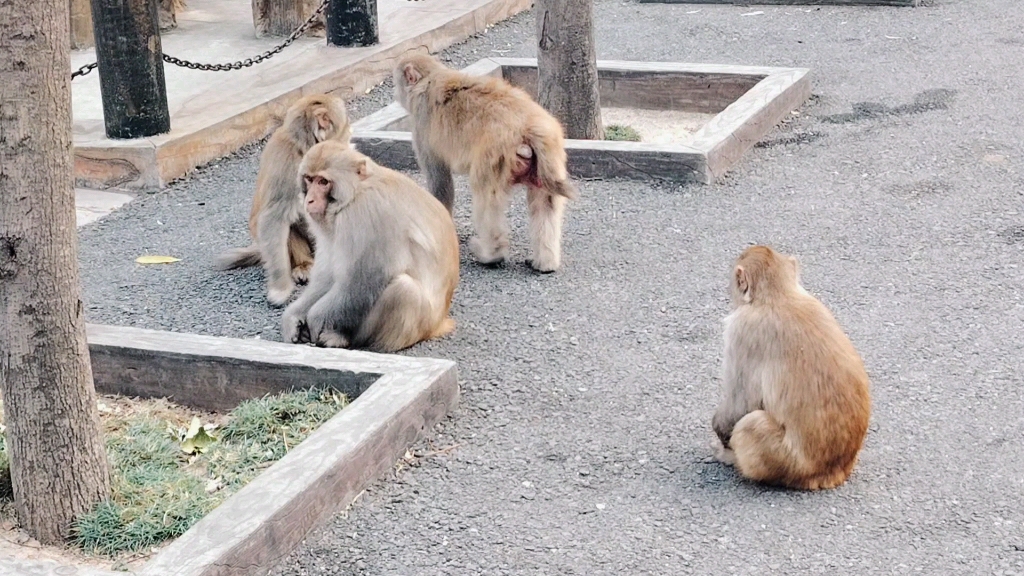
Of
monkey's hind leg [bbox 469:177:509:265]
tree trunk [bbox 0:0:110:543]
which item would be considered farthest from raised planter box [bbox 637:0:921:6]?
tree trunk [bbox 0:0:110:543]

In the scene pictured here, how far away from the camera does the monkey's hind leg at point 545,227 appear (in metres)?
6.14

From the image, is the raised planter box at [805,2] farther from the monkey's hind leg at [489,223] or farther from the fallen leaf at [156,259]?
the fallen leaf at [156,259]

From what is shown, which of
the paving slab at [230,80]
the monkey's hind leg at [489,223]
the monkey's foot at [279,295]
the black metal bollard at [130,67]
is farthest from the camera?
the paving slab at [230,80]

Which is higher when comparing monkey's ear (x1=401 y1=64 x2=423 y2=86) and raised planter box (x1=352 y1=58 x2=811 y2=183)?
monkey's ear (x1=401 y1=64 x2=423 y2=86)

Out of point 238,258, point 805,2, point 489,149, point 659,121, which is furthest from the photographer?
point 805,2

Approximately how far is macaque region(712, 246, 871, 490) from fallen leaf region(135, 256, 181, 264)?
342 cm

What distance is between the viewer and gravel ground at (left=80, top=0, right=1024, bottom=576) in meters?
3.92

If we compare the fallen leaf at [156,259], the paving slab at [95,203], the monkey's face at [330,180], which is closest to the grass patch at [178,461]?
the monkey's face at [330,180]

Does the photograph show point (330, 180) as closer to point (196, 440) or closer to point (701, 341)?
point (196, 440)

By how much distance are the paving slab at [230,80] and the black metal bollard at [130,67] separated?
0.11m

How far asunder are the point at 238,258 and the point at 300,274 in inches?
17.3

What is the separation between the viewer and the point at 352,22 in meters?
9.59

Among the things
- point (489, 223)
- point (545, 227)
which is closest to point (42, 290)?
point (489, 223)

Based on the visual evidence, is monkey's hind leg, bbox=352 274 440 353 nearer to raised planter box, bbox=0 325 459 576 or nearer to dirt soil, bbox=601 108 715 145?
raised planter box, bbox=0 325 459 576
